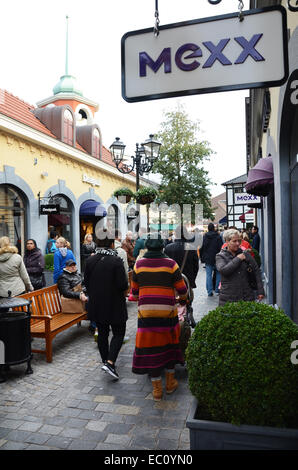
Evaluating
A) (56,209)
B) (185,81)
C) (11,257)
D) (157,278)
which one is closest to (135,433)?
(157,278)

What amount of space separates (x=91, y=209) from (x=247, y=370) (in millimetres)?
14638

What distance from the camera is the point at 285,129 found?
450 centimetres

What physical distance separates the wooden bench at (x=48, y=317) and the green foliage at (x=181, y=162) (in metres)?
16.4

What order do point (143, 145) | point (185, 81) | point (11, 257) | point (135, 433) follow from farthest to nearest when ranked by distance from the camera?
point (143, 145) < point (11, 257) < point (135, 433) < point (185, 81)

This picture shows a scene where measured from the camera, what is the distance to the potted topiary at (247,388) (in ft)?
7.21

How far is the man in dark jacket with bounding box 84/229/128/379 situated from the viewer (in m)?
4.37

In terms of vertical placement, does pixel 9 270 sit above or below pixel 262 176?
below

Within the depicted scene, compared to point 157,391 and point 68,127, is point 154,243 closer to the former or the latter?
point 157,391

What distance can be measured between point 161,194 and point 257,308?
20.4 meters

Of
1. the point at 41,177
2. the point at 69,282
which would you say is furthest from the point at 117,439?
the point at 41,177

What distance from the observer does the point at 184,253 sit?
5844 millimetres

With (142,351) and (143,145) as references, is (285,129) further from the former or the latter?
(143,145)

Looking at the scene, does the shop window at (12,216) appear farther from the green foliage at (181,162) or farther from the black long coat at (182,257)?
the green foliage at (181,162)

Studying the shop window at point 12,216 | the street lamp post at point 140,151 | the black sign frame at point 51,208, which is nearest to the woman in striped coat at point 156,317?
the street lamp post at point 140,151
